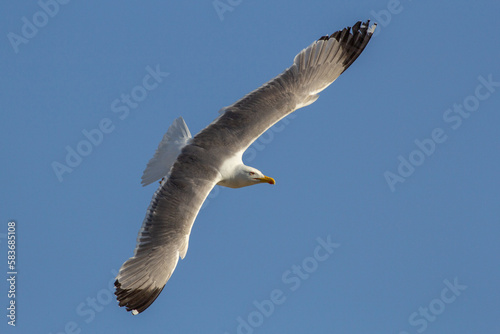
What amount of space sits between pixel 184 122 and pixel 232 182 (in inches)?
45.7

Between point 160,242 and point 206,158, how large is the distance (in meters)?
1.56

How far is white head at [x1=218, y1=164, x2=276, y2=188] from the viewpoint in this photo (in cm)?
1212

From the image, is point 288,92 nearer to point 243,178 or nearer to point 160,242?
point 243,178

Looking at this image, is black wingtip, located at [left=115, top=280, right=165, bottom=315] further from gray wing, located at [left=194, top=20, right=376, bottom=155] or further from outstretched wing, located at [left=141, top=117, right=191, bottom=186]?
gray wing, located at [left=194, top=20, right=376, bottom=155]

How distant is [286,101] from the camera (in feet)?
41.9

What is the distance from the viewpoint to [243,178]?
1220cm

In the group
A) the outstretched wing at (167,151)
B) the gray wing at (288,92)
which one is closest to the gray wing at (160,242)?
the outstretched wing at (167,151)

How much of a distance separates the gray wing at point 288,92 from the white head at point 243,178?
272 millimetres

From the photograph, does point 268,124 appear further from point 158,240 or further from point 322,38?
point 158,240

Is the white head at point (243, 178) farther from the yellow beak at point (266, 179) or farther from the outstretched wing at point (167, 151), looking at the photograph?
the outstretched wing at point (167, 151)

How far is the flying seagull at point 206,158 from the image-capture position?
1092 centimetres

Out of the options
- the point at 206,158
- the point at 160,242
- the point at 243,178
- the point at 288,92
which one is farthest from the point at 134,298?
the point at 288,92

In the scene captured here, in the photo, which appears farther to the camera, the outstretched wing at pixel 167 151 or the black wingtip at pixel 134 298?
the outstretched wing at pixel 167 151

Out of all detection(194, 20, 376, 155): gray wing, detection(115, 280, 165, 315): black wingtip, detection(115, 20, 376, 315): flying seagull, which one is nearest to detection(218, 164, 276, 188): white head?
detection(115, 20, 376, 315): flying seagull
